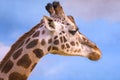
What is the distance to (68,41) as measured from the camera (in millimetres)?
5344

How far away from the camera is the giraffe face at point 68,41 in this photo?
5.18 m

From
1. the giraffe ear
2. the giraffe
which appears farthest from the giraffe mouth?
the giraffe ear

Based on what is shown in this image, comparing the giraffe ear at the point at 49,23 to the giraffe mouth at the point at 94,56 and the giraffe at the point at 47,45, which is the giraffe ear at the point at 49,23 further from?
the giraffe mouth at the point at 94,56

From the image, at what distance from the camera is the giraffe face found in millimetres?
5176

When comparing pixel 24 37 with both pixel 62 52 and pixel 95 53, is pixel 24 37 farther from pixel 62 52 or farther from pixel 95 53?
pixel 95 53

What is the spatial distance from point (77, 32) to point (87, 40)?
8.0 inches

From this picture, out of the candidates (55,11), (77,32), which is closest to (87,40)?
(77,32)

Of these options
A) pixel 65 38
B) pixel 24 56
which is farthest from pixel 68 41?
pixel 24 56

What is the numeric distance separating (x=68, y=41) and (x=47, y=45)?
377 millimetres

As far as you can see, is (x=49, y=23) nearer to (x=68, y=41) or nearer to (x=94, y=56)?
(x=68, y=41)

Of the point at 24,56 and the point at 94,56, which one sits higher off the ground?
the point at 94,56

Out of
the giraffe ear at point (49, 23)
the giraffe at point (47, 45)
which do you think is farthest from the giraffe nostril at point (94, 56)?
the giraffe ear at point (49, 23)

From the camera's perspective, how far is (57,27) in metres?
5.28

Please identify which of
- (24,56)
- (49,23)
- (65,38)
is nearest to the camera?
(24,56)
